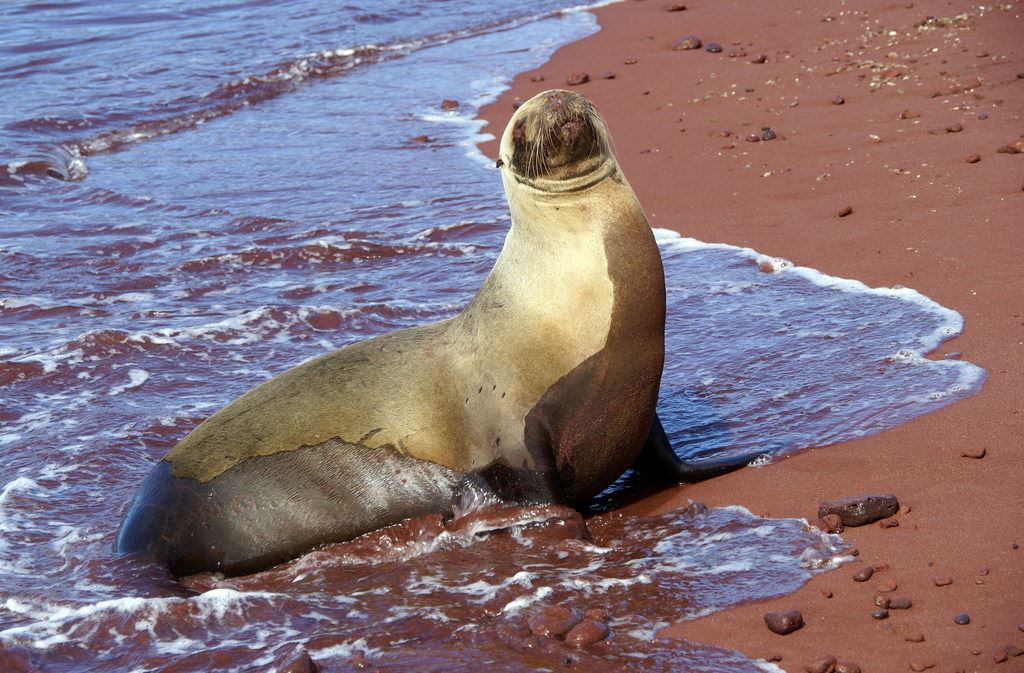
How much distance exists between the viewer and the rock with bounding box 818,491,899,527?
449 centimetres

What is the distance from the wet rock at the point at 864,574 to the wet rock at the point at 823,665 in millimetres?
473

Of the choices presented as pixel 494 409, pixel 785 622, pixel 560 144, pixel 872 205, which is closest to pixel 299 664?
pixel 494 409

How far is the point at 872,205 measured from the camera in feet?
27.2

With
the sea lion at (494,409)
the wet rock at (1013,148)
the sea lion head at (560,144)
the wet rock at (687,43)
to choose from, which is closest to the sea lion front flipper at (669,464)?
the sea lion at (494,409)

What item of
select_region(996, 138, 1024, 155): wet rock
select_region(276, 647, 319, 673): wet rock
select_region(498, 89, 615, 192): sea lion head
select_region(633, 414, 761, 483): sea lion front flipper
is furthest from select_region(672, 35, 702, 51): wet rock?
select_region(276, 647, 319, 673): wet rock

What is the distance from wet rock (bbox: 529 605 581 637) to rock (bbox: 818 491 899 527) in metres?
1.07

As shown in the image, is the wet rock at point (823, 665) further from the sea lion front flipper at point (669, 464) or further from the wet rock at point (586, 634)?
the sea lion front flipper at point (669, 464)

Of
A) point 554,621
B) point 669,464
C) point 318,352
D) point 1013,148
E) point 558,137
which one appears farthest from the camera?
point 1013,148

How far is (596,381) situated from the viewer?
4.91m

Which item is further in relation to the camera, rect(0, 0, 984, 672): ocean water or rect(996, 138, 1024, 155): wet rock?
rect(996, 138, 1024, 155): wet rock

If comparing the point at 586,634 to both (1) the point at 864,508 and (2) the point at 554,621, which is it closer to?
(2) the point at 554,621

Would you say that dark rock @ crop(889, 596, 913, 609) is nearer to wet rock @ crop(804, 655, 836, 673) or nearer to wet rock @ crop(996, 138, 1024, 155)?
wet rock @ crop(804, 655, 836, 673)

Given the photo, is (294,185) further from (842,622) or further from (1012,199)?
(842,622)

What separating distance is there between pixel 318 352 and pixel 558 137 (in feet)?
10.2
